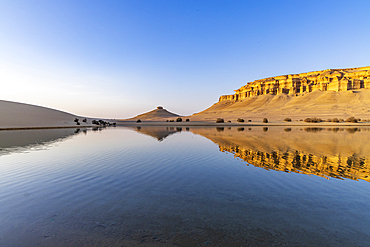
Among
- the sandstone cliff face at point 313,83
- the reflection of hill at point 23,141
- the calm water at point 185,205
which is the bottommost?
the calm water at point 185,205

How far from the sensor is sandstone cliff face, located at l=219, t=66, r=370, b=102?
121188mm

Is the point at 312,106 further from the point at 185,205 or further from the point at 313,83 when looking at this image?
the point at 185,205

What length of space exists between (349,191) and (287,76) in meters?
181

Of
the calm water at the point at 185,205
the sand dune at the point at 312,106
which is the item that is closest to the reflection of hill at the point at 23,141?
the calm water at the point at 185,205

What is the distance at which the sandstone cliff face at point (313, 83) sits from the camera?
12119 centimetres

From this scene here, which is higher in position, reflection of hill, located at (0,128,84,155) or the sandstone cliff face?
the sandstone cliff face

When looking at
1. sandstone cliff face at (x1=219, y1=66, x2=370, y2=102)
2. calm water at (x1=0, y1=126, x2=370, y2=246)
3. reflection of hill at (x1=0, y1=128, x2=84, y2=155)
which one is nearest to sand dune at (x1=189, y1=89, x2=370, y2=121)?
sandstone cliff face at (x1=219, y1=66, x2=370, y2=102)

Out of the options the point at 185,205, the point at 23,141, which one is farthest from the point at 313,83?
the point at 185,205

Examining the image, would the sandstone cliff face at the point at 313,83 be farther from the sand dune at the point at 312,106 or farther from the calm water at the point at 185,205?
the calm water at the point at 185,205

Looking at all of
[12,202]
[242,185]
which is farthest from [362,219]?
[12,202]

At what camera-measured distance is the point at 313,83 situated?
5477 inches

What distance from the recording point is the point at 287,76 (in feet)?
532

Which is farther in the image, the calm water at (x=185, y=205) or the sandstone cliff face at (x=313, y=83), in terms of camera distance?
the sandstone cliff face at (x=313, y=83)

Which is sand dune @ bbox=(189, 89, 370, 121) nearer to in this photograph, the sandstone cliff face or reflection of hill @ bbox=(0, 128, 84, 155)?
the sandstone cliff face
